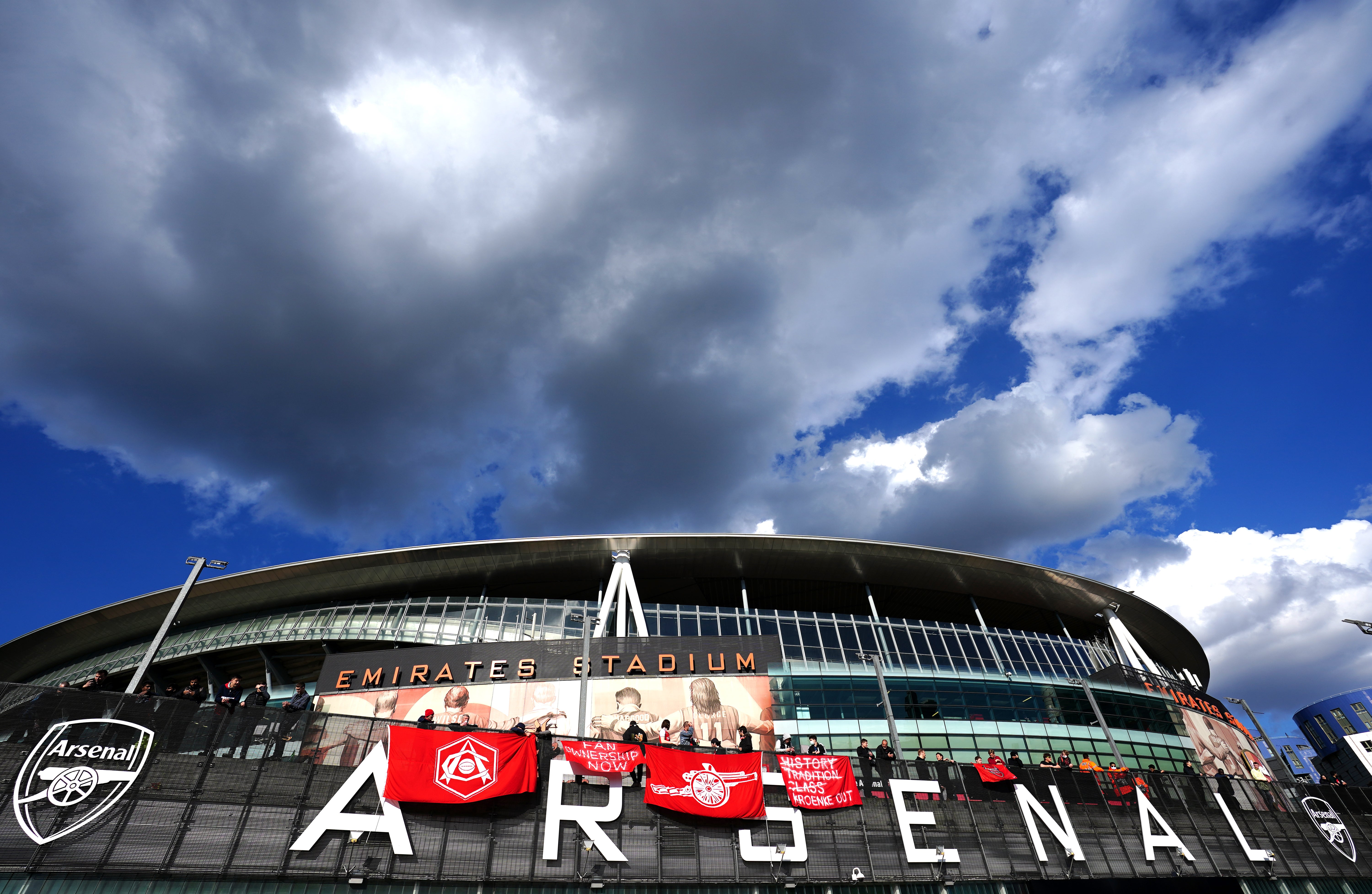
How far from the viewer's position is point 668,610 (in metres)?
38.7

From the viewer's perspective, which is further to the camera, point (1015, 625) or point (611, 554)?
point (1015, 625)

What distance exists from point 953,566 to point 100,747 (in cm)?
4464

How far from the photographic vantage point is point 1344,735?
99.4 metres

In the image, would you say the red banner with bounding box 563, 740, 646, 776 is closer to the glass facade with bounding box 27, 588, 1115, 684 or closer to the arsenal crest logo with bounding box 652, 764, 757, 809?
the arsenal crest logo with bounding box 652, 764, 757, 809

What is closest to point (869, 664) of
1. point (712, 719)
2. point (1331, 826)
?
point (712, 719)

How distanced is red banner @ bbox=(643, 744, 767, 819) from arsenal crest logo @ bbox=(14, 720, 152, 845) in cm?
1030

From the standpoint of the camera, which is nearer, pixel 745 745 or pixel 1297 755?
pixel 745 745

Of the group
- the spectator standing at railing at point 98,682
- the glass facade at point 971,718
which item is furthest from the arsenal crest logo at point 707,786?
the glass facade at point 971,718

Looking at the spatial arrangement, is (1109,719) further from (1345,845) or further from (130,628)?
(130,628)

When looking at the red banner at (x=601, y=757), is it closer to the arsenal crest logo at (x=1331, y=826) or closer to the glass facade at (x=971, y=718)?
the glass facade at (x=971, y=718)

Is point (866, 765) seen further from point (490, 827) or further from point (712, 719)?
point (712, 719)

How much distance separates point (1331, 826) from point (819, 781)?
17.7 metres

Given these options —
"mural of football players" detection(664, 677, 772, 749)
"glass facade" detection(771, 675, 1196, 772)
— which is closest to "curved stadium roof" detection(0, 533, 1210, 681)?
"glass facade" detection(771, 675, 1196, 772)

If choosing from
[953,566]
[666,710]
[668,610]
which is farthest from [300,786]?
[953,566]
